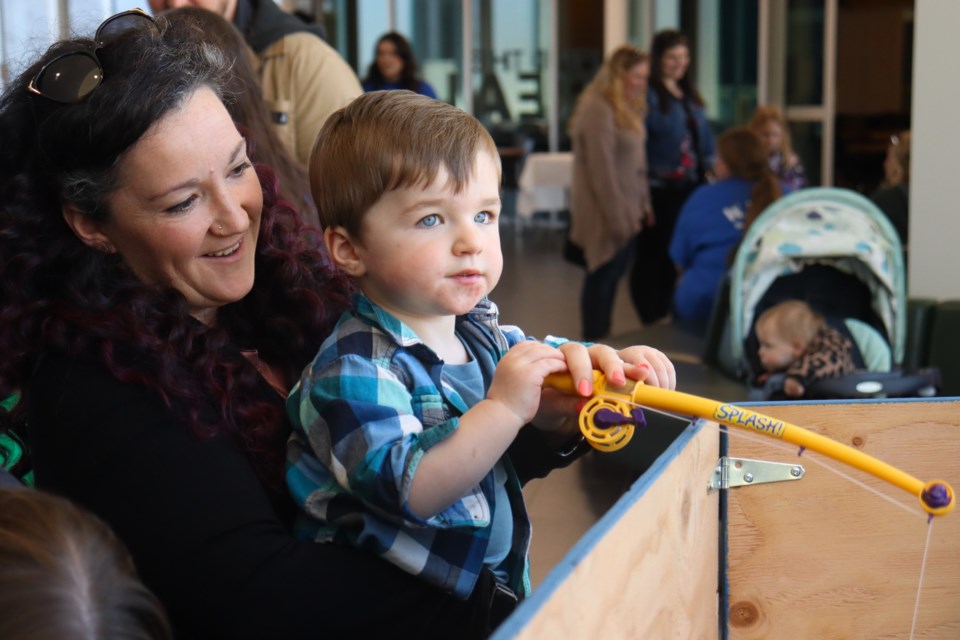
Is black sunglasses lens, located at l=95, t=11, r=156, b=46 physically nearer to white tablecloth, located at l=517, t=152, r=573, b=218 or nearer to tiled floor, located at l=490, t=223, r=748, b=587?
tiled floor, located at l=490, t=223, r=748, b=587

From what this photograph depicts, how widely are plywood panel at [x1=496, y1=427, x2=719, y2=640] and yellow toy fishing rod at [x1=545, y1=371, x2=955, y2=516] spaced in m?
0.06

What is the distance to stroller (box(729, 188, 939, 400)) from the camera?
397cm

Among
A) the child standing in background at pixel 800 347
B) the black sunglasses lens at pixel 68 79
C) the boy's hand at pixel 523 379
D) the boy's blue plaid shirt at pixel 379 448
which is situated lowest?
the child standing in background at pixel 800 347

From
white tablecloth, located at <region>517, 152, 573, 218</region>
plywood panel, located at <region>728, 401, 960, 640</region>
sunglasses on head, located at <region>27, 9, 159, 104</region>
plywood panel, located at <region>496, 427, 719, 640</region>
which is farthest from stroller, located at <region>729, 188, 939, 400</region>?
white tablecloth, located at <region>517, 152, 573, 218</region>

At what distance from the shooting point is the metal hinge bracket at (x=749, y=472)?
1529 mm

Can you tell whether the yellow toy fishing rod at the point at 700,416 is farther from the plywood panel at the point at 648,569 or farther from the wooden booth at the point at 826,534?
the wooden booth at the point at 826,534

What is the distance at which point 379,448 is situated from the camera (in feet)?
3.91

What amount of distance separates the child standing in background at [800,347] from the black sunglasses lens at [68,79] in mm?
2759

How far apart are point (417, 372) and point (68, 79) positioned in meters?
0.50

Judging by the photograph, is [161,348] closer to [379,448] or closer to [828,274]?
[379,448]

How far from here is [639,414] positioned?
4.16ft

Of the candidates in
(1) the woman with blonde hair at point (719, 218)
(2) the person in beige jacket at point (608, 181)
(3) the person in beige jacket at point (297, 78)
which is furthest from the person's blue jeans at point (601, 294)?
(3) the person in beige jacket at point (297, 78)

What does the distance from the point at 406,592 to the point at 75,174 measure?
0.60 metres

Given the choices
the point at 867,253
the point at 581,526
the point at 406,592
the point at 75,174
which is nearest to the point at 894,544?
the point at 406,592
